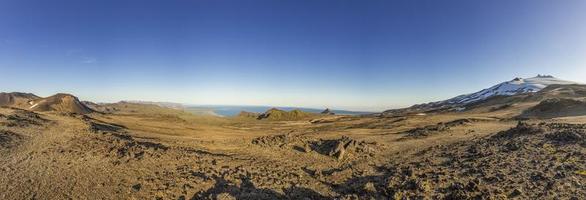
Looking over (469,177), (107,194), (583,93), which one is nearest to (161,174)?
(107,194)

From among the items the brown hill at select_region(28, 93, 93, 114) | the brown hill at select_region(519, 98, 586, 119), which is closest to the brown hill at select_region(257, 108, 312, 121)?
the brown hill at select_region(28, 93, 93, 114)

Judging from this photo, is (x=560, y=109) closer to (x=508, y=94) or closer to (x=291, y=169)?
(x=291, y=169)

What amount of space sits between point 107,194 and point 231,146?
11.7m

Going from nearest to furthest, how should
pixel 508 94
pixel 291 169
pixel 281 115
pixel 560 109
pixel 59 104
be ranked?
pixel 291 169 → pixel 560 109 → pixel 59 104 → pixel 281 115 → pixel 508 94

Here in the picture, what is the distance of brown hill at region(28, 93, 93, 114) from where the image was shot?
6242cm

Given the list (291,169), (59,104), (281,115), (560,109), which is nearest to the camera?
(291,169)

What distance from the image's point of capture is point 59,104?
66.5m

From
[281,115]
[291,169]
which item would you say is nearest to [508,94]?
[281,115]

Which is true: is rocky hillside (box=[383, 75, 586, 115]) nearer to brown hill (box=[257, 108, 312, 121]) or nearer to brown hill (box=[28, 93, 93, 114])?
brown hill (box=[257, 108, 312, 121])

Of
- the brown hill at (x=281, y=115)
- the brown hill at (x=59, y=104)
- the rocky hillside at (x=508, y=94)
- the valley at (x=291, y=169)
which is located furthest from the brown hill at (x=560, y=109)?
the brown hill at (x=59, y=104)

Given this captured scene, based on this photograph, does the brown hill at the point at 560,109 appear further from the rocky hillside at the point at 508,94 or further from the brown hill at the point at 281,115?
the brown hill at the point at 281,115

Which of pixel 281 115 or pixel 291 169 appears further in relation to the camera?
pixel 281 115

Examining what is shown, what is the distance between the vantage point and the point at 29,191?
11.4 meters

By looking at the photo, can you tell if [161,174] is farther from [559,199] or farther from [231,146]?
[559,199]
